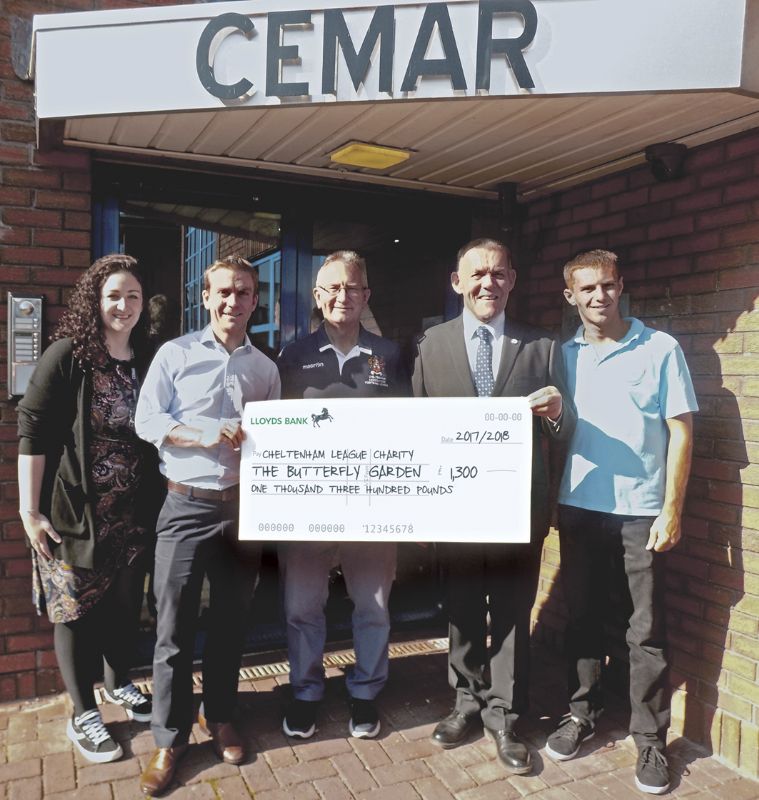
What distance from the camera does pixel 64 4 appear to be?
336 centimetres

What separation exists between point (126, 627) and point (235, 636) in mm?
612

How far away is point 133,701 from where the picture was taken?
11.0ft

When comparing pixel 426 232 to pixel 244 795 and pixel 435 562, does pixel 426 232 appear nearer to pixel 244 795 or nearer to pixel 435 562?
pixel 435 562

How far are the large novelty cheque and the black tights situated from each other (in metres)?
0.74

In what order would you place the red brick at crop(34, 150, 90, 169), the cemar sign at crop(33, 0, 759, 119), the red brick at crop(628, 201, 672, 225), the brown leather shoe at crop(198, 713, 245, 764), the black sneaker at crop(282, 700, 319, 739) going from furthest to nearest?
the red brick at crop(628, 201, 672, 225) < the red brick at crop(34, 150, 90, 169) < the black sneaker at crop(282, 700, 319, 739) < the brown leather shoe at crop(198, 713, 245, 764) < the cemar sign at crop(33, 0, 759, 119)

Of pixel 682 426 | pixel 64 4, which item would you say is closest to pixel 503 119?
pixel 682 426

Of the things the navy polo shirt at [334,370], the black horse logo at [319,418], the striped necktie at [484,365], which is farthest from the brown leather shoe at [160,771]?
the striped necktie at [484,365]

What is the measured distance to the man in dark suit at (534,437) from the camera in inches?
120

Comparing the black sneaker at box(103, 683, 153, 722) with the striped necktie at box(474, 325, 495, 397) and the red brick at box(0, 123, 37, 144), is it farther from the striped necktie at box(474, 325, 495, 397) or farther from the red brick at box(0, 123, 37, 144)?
the red brick at box(0, 123, 37, 144)

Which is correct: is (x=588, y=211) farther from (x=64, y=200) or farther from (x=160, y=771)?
(x=160, y=771)

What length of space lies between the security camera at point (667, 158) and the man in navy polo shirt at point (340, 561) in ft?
4.95

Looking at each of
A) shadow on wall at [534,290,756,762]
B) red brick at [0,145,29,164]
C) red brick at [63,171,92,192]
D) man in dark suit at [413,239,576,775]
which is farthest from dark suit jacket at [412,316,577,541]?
red brick at [0,145,29,164]

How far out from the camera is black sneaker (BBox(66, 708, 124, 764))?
118 inches

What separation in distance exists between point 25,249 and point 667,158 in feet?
10.2
